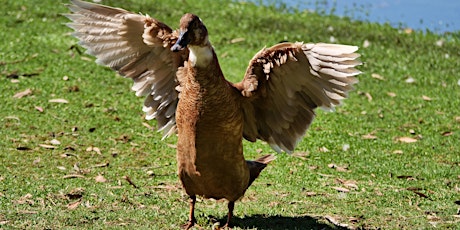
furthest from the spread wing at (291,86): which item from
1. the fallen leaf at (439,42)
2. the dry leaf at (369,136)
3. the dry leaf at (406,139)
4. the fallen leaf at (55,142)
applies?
the fallen leaf at (439,42)

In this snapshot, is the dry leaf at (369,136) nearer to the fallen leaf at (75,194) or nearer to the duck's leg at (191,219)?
the duck's leg at (191,219)

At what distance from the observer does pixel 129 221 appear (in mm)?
6184

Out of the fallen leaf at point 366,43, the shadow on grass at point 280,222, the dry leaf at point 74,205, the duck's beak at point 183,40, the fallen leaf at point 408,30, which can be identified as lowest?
the dry leaf at point 74,205

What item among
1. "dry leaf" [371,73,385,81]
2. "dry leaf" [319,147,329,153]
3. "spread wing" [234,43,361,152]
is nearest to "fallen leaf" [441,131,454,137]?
"dry leaf" [319,147,329,153]

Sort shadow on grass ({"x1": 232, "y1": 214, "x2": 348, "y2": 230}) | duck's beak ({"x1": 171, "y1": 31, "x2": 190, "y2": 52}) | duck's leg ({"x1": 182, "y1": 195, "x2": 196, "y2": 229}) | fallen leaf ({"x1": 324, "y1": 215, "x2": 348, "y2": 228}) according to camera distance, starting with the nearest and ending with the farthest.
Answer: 1. duck's beak ({"x1": 171, "y1": 31, "x2": 190, "y2": 52})
2. duck's leg ({"x1": 182, "y1": 195, "x2": 196, "y2": 229})
3. shadow on grass ({"x1": 232, "y1": 214, "x2": 348, "y2": 230})
4. fallen leaf ({"x1": 324, "y1": 215, "x2": 348, "y2": 228})

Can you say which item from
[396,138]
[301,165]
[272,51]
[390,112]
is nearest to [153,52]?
[272,51]

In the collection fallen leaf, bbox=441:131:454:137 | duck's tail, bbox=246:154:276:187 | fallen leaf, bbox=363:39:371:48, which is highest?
fallen leaf, bbox=363:39:371:48

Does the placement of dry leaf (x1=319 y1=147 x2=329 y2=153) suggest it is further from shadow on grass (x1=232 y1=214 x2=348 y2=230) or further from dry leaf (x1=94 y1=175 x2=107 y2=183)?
dry leaf (x1=94 y1=175 x2=107 y2=183)

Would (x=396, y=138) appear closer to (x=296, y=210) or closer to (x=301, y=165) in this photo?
(x=301, y=165)

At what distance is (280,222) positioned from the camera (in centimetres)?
643

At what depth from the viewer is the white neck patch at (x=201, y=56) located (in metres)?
5.52

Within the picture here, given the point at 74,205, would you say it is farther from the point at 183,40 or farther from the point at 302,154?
the point at 302,154

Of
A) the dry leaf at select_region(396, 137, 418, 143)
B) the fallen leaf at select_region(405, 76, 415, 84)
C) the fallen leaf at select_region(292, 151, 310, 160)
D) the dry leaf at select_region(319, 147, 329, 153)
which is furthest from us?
the fallen leaf at select_region(405, 76, 415, 84)

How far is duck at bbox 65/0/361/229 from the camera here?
5675mm
